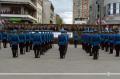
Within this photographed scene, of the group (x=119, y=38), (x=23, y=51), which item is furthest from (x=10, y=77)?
(x=23, y=51)

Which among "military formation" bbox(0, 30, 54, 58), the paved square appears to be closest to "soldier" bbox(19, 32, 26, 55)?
"military formation" bbox(0, 30, 54, 58)

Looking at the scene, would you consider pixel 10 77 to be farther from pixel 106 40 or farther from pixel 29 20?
pixel 29 20

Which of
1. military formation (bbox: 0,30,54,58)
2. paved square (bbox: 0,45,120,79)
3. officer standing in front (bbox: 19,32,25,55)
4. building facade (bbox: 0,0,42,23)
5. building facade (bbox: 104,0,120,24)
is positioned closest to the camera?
paved square (bbox: 0,45,120,79)

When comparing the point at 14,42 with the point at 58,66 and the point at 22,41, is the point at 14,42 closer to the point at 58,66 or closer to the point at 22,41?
the point at 22,41

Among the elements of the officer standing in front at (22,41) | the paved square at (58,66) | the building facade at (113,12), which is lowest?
the paved square at (58,66)

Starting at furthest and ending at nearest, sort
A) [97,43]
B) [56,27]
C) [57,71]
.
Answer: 1. [56,27]
2. [97,43]
3. [57,71]

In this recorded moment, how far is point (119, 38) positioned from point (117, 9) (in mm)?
60332

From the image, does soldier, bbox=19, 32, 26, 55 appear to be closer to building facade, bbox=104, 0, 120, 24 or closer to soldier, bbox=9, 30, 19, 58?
soldier, bbox=9, 30, 19, 58

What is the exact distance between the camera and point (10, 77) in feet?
51.1

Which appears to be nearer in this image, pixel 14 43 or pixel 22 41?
pixel 14 43

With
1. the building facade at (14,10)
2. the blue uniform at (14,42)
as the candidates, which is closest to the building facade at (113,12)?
the building facade at (14,10)

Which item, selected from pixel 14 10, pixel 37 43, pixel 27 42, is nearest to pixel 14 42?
pixel 37 43

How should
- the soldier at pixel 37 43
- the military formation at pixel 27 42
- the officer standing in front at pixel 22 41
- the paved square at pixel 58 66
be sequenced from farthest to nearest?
the officer standing in front at pixel 22 41 → the military formation at pixel 27 42 → the soldier at pixel 37 43 → the paved square at pixel 58 66

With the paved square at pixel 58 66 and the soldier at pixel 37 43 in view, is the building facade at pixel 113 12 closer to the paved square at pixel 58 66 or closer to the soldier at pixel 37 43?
the soldier at pixel 37 43
